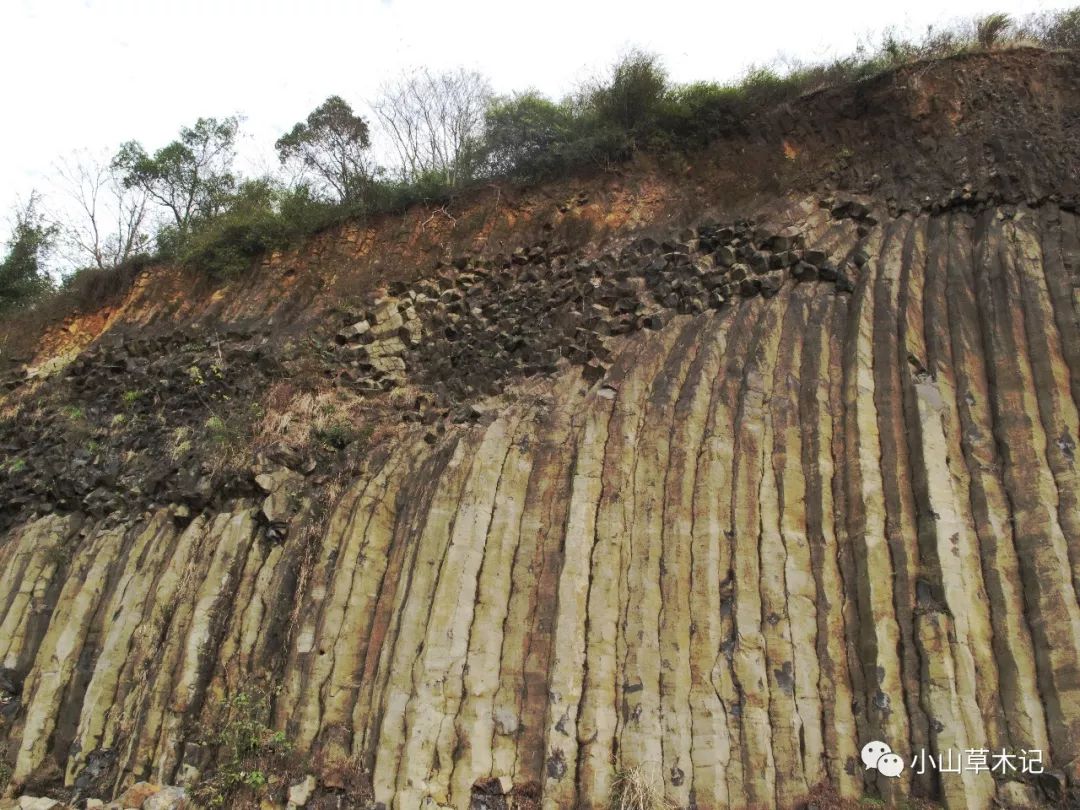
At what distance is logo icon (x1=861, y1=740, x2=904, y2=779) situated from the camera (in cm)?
663

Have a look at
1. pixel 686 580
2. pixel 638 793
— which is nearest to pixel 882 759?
pixel 638 793

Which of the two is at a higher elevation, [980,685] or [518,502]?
[518,502]

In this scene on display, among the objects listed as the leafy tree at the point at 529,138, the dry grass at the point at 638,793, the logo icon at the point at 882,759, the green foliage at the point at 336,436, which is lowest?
the dry grass at the point at 638,793

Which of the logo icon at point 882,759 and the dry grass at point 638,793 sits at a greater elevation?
the logo icon at point 882,759

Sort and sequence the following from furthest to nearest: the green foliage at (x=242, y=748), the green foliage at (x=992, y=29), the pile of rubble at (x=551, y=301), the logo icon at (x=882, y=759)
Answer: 1. the green foliage at (x=992, y=29)
2. the pile of rubble at (x=551, y=301)
3. the green foliage at (x=242, y=748)
4. the logo icon at (x=882, y=759)

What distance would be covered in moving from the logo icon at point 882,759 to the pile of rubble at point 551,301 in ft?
17.5

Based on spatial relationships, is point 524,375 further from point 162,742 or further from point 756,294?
point 162,742

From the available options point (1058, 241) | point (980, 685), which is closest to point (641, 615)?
point (980, 685)

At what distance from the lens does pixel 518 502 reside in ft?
30.1

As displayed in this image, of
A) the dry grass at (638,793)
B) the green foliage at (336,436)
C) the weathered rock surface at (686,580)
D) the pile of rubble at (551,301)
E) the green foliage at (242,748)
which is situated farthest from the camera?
the pile of rubble at (551,301)

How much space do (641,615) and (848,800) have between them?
2399 millimetres

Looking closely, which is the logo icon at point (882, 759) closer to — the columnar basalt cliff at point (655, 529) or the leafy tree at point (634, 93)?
the columnar basalt cliff at point (655, 529)

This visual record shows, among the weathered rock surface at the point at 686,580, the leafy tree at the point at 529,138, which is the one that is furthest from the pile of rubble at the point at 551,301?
the leafy tree at the point at 529,138

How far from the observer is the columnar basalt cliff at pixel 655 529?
7.16 m
